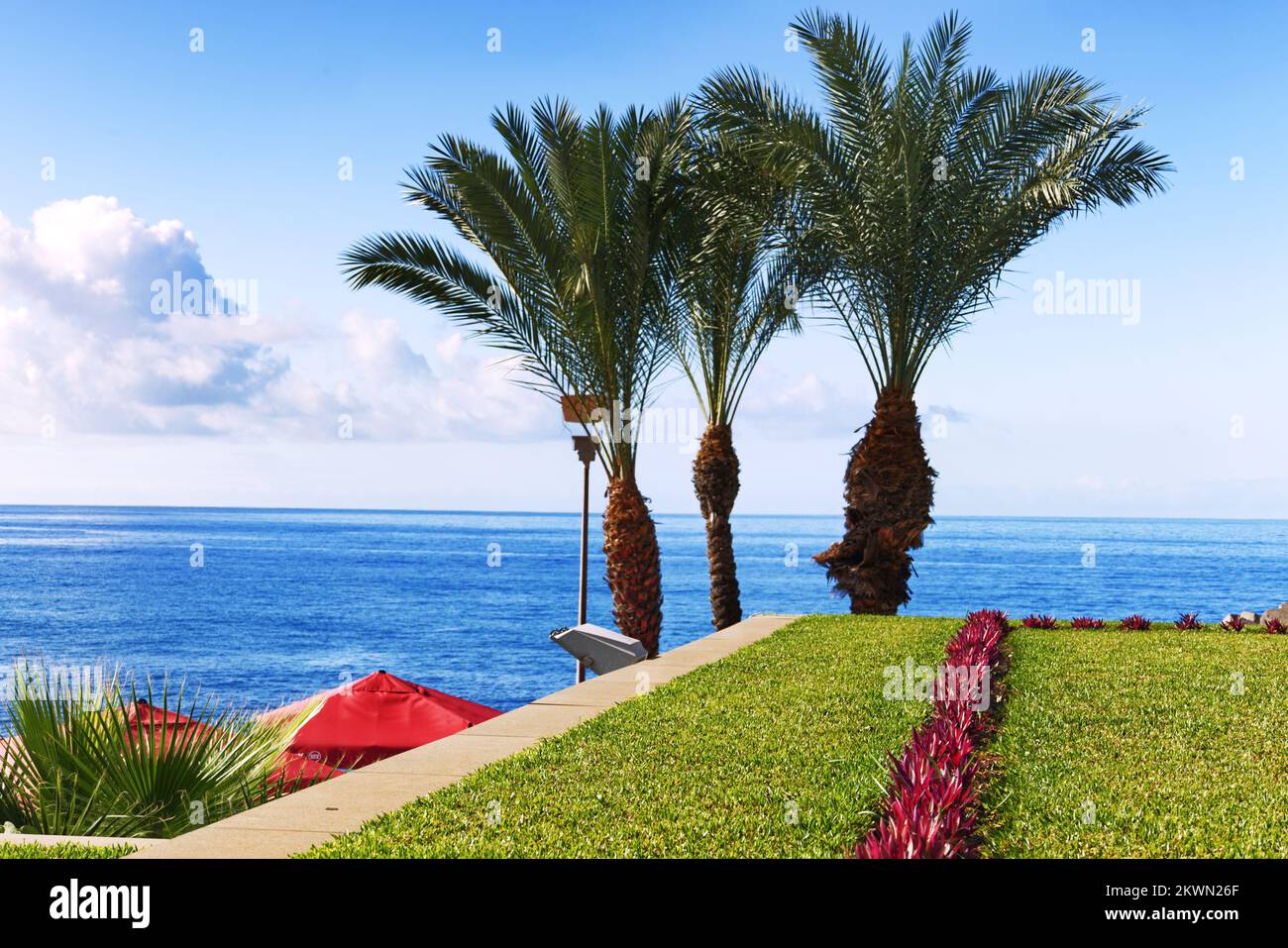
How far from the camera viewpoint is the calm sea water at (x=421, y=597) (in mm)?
43594

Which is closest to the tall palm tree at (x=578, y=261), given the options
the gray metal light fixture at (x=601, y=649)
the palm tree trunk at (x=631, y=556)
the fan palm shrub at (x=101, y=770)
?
the palm tree trunk at (x=631, y=556)

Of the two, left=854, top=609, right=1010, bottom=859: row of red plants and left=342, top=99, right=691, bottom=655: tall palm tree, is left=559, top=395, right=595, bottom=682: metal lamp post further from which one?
left=854, top=609, right=1010, bottom=859: row of red plants

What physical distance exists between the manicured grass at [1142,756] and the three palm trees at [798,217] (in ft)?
17.7

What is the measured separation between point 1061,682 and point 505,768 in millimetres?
5414

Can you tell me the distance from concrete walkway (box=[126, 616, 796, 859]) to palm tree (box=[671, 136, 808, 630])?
735 centimetres

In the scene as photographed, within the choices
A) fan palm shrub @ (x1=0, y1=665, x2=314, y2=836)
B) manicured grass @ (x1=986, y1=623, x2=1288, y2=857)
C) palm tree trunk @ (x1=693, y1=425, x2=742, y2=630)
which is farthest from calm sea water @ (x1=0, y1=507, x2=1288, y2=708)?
fan palm shrub @ (x1=0, y1=665, x2=314, y2=836)

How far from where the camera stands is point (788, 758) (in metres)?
6.47

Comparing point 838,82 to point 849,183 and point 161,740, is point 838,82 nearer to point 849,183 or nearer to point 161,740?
point 849,183

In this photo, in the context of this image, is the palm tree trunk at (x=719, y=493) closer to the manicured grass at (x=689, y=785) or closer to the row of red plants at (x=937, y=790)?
the manicured grass at (x=689, y=785)

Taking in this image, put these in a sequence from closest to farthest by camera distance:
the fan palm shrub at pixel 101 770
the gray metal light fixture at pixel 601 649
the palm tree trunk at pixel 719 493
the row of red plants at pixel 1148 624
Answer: the fan palm shrub at pixel 101 770, the gray metal light fixture at pixel 601 649, the row of red plants at pixel 1148 624, the palm tree trunk at pixel 719 493

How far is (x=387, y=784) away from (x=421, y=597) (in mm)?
65961

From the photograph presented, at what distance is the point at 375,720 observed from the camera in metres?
8.94

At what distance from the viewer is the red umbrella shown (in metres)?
8.60
